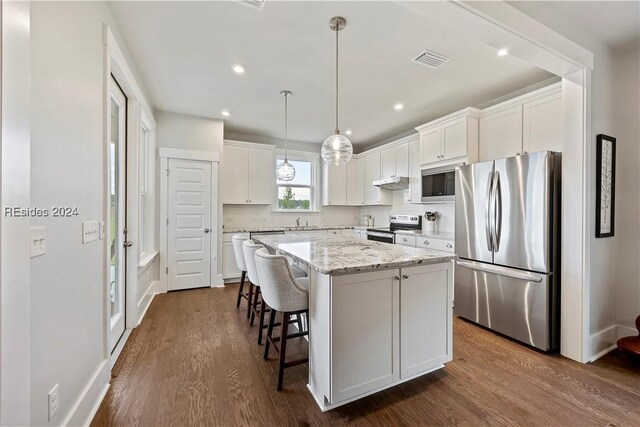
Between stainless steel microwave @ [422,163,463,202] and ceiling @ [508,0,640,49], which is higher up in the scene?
ceiling @ [508,0,640,49]

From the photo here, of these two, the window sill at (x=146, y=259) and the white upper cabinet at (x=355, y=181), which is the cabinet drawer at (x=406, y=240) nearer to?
the white upper cabinet at (x=355, y=181)

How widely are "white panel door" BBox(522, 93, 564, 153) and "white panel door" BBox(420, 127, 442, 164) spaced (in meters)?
1.01

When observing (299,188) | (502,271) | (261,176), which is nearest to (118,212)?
(261,176)

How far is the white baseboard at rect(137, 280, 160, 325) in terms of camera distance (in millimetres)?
3133

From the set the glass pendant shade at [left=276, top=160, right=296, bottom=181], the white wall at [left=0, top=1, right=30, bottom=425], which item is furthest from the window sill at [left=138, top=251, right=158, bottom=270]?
the white wall at [left=0, top=1, right=30, bottom=425]

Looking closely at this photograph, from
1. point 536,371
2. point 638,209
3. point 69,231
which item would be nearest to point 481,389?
point 536,371

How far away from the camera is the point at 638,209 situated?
2479 mm

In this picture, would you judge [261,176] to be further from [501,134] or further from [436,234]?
[501,134]

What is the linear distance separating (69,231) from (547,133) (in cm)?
401

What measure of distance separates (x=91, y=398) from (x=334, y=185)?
4762 millimetres

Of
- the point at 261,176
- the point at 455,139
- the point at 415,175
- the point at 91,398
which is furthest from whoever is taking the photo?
the point at 261,176

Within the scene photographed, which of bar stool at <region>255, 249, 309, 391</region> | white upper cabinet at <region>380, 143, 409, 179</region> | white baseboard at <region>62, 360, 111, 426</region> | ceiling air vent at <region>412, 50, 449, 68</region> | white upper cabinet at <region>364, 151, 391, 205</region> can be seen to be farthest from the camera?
white upper cabinet at <region>364, 151, 391, 205</region>

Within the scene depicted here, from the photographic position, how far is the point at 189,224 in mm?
4297

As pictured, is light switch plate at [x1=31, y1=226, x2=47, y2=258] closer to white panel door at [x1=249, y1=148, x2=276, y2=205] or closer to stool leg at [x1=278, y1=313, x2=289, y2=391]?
stool leg at [x1=278, y1=313, x2=289, y2=391]
